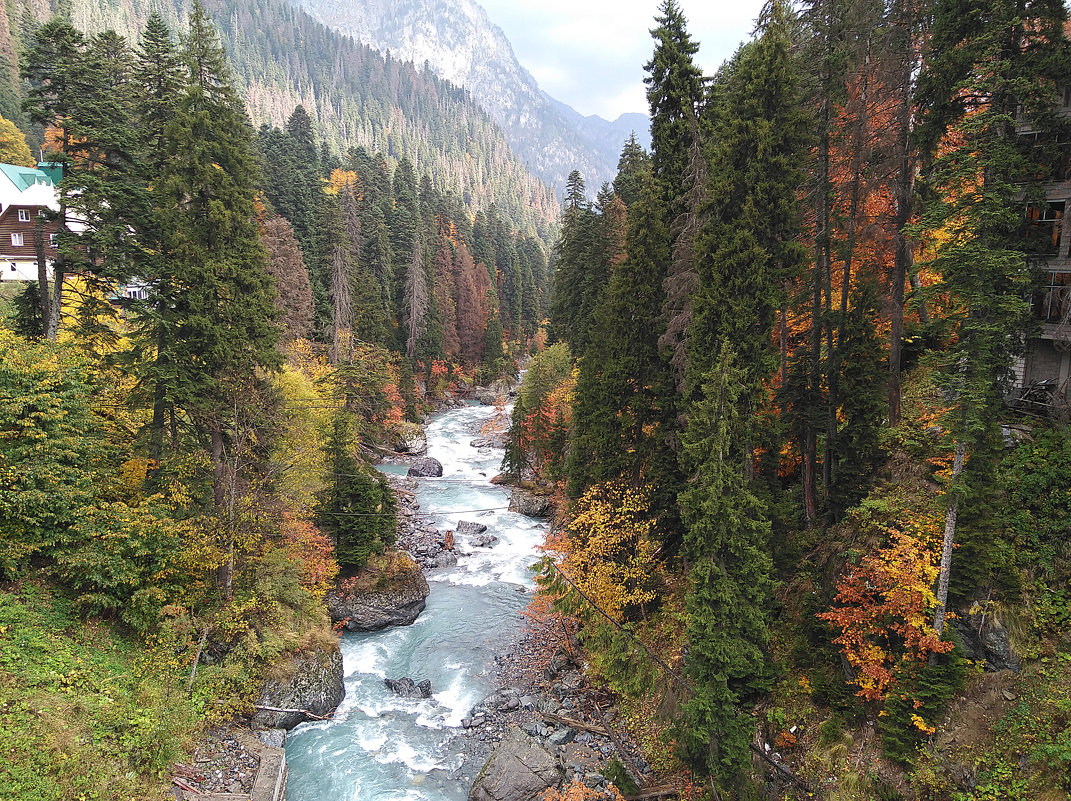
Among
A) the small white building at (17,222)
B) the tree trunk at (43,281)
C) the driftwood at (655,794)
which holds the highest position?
the small white building at (17,222)

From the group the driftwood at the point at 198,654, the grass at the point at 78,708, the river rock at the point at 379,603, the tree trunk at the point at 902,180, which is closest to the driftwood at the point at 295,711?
the driftwood at the point at 198,654

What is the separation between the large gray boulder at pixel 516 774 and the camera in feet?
46.5

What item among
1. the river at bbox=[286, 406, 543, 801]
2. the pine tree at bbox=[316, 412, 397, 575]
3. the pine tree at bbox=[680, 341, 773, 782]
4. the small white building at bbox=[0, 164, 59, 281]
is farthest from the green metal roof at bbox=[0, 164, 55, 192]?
the pine tree at bbox=[680, 341, 773, 782]

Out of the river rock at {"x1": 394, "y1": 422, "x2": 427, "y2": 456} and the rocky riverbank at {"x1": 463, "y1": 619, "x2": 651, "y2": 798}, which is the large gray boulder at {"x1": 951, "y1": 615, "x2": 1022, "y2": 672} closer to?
the rocky riverbank at {"x1": 463, "y1": 619, "x2": 651, "y2": 798}

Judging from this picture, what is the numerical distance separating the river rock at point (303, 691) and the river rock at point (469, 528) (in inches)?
537

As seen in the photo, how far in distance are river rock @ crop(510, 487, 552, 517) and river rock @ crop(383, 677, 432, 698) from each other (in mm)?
16293

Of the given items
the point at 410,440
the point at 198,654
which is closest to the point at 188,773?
the point at 198,654

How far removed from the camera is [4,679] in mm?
11203

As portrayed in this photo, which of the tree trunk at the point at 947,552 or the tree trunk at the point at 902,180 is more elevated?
the tree trunk at the point at 902,180

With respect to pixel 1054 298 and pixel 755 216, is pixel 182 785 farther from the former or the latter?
pixel 1054 298

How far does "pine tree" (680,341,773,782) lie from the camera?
483 inches

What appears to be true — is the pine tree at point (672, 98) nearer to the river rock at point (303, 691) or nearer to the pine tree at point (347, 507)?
the pine tree at point (347, 507)

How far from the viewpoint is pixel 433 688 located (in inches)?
778

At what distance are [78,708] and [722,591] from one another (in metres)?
14.6
